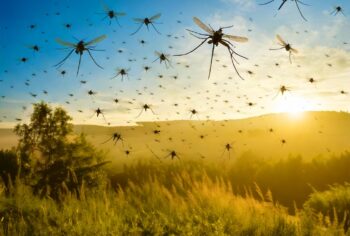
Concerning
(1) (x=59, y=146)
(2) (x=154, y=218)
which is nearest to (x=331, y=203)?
(2) (x=154, y=218)

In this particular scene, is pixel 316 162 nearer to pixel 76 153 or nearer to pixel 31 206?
pixel 76 153

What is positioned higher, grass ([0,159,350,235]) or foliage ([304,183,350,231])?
grass ([0,159,350,235])

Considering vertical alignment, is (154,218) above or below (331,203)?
above

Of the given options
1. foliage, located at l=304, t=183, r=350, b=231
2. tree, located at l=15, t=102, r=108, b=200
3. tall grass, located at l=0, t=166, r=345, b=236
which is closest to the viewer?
tall grass, located at l=0, t=166, r=345, b=236

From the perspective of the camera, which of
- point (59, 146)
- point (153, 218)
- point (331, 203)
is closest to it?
point (153, 218)

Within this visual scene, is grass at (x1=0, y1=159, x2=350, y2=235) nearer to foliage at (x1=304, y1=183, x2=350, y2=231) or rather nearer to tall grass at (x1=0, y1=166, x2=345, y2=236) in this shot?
tall grass at (x1=0, y1=166, x2=345, y2=236)

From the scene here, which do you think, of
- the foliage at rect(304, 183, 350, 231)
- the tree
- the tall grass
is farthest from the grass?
the tree

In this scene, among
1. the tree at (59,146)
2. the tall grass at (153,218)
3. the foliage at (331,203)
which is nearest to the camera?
the tall grass at (153,218)

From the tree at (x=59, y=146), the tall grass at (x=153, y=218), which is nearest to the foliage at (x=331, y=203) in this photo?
the tall grass at (x=153, y=218)

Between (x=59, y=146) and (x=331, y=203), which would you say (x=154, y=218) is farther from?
(x=59, y=146)

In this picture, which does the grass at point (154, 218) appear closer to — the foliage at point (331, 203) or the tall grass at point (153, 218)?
the tall grass at point (153, 218)

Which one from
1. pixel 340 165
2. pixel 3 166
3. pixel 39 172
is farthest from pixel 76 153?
pixel 340 165
